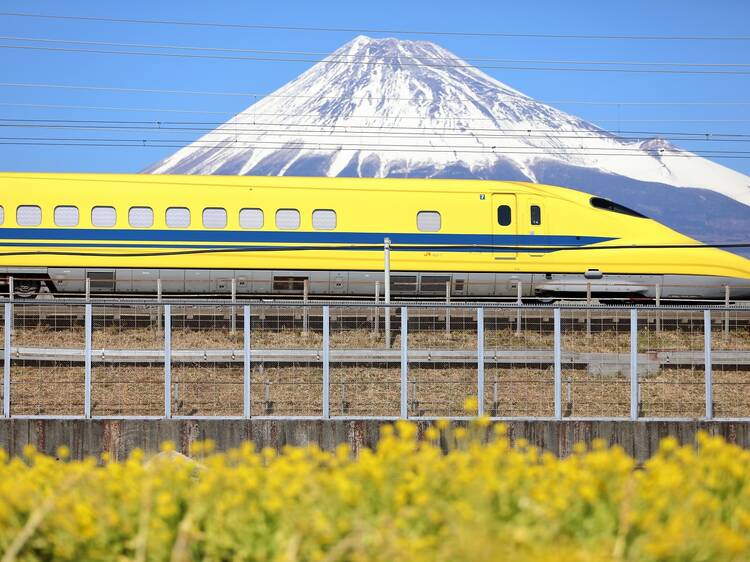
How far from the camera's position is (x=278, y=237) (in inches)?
1118

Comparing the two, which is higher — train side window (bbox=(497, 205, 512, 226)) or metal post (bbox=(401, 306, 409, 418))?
train side window (bbox=(497, 205, 512, 226))

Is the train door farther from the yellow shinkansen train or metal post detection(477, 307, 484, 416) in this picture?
metal post detection(477, 307, 484, 416)

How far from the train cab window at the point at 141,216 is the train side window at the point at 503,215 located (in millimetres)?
9023

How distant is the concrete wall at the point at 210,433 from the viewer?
50.5 ft

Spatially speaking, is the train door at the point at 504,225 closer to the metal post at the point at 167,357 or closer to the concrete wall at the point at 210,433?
the concrete wall at the point at 210,433

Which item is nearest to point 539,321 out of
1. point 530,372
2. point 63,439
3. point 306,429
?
→ point 530,372

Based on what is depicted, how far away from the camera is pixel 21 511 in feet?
18.9

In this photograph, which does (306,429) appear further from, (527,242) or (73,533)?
(527,242)

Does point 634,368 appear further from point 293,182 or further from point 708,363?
point 293,182

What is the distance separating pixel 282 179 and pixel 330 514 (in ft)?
77.6

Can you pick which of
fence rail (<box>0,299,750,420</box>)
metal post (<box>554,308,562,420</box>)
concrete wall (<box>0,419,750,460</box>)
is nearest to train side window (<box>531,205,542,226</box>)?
fence rail (<box>0,299,750,420</box>)

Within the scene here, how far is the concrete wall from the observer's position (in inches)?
607

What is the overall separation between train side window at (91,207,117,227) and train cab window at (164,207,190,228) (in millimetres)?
1324

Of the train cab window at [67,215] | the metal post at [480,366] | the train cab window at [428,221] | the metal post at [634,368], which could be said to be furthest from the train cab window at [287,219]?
the metal post at [634,368]
